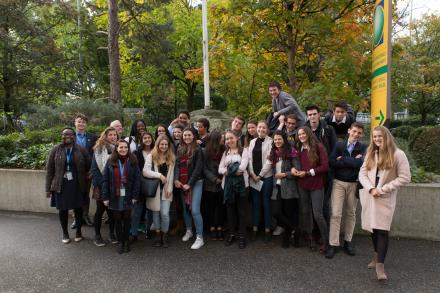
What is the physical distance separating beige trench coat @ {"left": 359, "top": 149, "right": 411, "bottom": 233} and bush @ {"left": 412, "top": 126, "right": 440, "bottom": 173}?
4351mm

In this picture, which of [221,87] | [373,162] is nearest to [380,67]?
[373,162]

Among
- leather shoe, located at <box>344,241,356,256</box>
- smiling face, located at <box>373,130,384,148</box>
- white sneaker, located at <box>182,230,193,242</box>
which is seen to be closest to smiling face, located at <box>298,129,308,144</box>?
smiling face, located at <box>373,130,384,148</box>

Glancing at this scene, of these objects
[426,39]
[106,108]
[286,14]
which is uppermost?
[426,39]

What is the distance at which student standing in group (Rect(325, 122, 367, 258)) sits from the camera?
4.13 metres

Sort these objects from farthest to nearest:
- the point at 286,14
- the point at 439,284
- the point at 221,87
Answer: the point at 221,87
the point at 286,14
the point at 439,284

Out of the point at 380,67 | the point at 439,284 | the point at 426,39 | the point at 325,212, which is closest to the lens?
the point at 439,284

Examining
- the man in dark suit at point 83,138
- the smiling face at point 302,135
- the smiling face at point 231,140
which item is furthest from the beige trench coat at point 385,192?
the man in dark suit at point 83,138

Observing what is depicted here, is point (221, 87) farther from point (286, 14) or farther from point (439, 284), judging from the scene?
point (439, 284)

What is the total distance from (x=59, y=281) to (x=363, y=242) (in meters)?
4.15

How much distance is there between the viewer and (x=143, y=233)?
17.6ft

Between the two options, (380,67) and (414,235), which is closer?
(414,235)

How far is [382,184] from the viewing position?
3.64 m

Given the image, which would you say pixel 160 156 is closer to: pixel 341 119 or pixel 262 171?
pixel 262 171

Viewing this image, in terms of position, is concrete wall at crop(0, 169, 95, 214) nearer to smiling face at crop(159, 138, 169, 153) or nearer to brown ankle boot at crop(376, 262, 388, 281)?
smiling face at crop(159, 138, 169, 153)
